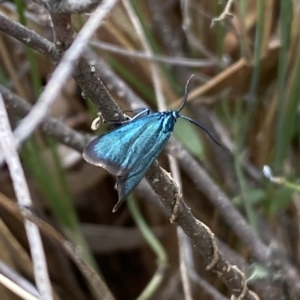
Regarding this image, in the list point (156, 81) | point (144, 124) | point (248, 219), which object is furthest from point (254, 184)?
point (144, 124)

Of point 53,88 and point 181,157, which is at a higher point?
point 181,157

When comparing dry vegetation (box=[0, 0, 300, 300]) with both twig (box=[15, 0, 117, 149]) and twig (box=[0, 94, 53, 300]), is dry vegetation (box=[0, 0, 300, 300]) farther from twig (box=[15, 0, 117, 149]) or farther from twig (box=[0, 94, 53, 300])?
twig (box=[15, 0, 117, 149])

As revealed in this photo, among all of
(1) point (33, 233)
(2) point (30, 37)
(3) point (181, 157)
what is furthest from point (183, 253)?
(2) point (30, 37)

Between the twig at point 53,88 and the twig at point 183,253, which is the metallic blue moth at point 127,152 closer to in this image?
the twig at point 53,88

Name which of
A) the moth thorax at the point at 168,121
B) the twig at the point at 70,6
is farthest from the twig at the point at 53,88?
the moth thorax at the point at 168,121

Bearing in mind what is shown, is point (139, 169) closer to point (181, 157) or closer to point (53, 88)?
point (53, 88)
